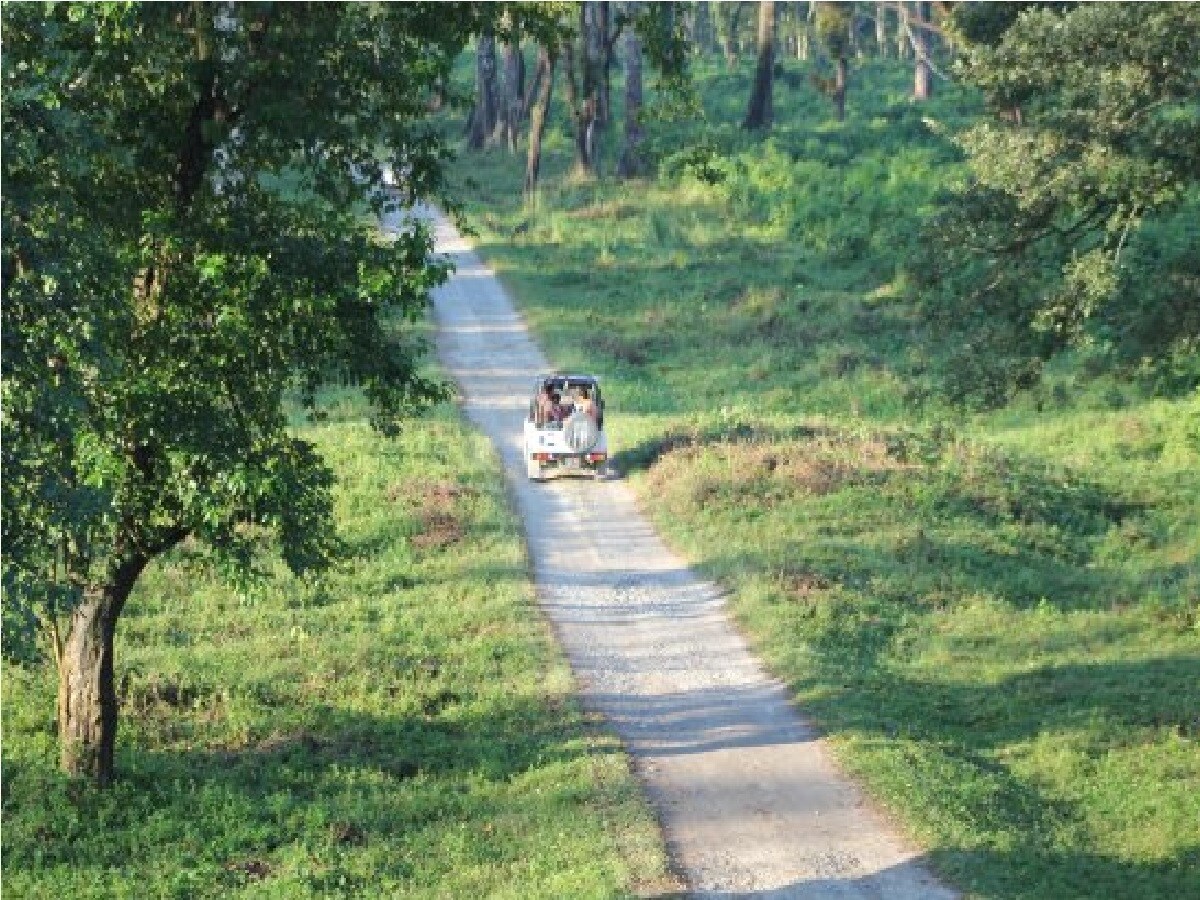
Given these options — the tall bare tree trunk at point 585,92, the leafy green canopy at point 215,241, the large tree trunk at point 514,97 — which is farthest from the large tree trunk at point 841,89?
the leafy green canopy at point 215,241

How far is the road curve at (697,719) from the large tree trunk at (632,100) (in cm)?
2625

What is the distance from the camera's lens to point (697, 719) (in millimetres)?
19125

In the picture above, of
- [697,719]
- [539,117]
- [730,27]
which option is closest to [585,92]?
[539,117]

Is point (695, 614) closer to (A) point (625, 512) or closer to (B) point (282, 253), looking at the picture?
(A) point (625, 512)

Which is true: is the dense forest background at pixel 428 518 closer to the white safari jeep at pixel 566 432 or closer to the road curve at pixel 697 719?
the road curve at pixel 697 719

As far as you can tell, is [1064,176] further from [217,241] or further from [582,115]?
[582,115]

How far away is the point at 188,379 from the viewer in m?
15.7

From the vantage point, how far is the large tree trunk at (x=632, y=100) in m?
53.8

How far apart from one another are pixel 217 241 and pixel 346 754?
5.85m

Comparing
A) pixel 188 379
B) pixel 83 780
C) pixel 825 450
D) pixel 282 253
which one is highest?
pixel 282 253

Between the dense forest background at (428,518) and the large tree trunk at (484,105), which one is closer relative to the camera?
the dense forest background at (428,518)

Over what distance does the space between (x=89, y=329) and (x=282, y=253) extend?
289 cm

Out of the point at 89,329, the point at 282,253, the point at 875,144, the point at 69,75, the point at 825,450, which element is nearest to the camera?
the point at 89,329

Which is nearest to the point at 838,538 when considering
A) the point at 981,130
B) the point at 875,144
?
the point at 981,130
